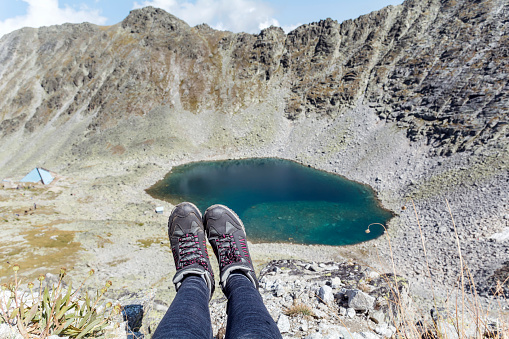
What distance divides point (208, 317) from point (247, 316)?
0.63 metres

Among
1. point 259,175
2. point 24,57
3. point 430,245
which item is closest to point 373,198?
point 430,245

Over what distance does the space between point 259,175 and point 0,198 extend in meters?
29.9

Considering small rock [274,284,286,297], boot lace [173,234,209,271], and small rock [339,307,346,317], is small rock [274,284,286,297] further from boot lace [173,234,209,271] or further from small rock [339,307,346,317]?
boot lace [173,234,209,271]

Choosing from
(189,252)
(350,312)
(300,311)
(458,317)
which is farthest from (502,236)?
(189,252)

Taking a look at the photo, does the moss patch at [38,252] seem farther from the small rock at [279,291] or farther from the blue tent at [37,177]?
the blue tent at [37,177]

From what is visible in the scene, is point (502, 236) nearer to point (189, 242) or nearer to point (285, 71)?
point (189, 242)

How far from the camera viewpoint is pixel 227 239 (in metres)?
5.96

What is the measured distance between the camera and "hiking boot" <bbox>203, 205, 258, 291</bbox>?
5.27 meters

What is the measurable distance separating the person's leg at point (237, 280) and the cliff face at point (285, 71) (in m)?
33.9

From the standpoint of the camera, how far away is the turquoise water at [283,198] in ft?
80.0

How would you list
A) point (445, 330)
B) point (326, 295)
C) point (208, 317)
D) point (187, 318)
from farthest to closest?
point (326, 295) → point (208, 317) → point (187, 318) → point (445, 330)

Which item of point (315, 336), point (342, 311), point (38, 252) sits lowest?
point (38, 252)

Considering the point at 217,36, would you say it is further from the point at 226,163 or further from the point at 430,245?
the point at 430,245

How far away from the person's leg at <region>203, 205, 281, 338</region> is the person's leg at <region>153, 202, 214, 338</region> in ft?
0.92
